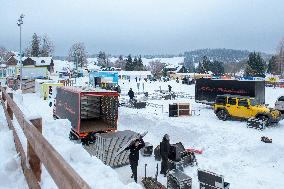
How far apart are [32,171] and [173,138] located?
745 inches

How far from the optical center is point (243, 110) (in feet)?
76.9

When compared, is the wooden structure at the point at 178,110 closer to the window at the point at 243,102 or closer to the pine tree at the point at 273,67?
the window at the point at 243,102

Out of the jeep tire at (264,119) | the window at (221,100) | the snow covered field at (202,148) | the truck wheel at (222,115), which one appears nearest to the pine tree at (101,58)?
the snow covered field at (202,148)

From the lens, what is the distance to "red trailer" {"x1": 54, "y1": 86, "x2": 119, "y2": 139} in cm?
1767

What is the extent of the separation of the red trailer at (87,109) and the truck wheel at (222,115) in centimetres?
940

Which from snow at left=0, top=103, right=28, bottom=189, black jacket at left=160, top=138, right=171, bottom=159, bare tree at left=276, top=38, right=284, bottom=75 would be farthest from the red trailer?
bare tree at left=276, top=38, right=284, bottom=75

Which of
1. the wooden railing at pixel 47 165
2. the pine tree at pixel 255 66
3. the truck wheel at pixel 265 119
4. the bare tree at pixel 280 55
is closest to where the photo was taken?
the wooden railing at pixel 47 165

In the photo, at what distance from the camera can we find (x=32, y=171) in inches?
160

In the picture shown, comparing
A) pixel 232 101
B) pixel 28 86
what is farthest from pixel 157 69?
pixel 232 101

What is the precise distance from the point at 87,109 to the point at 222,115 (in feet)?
34.6

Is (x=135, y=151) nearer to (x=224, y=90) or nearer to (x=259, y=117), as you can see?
(x=259, y=117)

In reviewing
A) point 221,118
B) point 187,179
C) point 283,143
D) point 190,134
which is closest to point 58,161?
point 187,179

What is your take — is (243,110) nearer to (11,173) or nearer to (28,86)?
(11,173)

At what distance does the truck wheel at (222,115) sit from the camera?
24.4m
